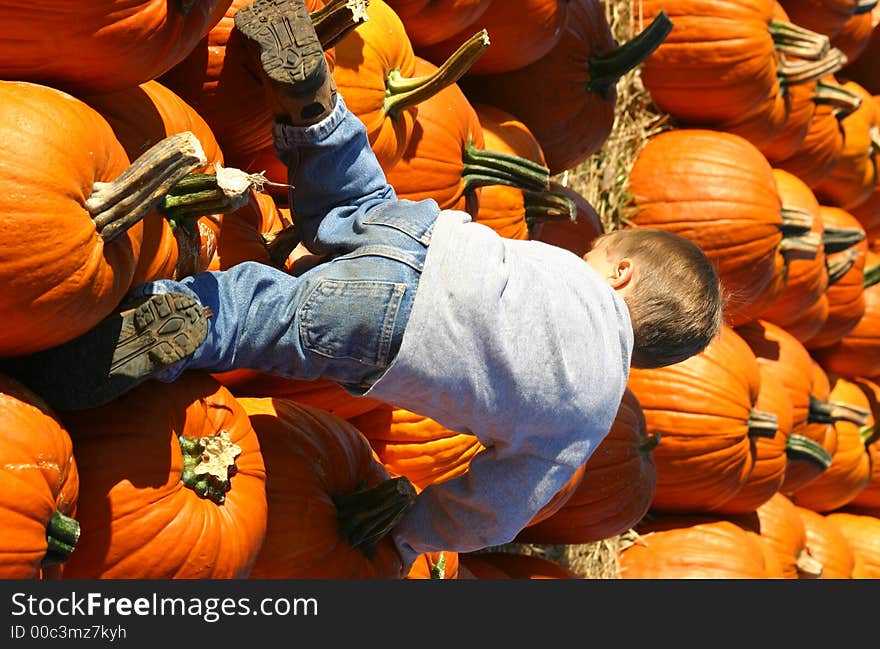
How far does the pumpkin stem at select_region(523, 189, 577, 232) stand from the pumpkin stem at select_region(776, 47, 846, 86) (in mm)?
1664

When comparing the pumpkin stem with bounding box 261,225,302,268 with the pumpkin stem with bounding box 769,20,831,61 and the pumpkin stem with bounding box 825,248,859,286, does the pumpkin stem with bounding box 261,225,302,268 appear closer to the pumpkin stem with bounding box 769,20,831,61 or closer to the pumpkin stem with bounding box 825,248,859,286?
the pumpkin stem with bounding box 769,20,831,61

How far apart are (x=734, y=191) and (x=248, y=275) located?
247 cm

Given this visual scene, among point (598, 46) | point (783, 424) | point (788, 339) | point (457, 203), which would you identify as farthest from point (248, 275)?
point (788, 339)

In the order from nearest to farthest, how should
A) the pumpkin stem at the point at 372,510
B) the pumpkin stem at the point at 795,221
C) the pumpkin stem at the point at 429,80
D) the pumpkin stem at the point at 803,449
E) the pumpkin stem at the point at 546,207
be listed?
the pumpkin stem at the point at 372,510 → the pumpkin stem at the point at 429,80 → the pumpkin stem at the point at 546,207 → the pumpkin stem at the point at 795,221 → the pumpkin stem at the point at 803,449

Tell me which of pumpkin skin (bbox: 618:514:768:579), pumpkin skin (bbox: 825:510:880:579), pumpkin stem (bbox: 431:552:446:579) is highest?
pumpkin stem (bbox: 431:552:446:579)

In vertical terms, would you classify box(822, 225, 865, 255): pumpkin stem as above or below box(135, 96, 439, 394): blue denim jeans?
below

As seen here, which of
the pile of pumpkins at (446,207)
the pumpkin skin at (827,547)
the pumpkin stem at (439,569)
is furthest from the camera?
the pumpkin skin at (827,547)

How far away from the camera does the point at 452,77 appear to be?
2322mm

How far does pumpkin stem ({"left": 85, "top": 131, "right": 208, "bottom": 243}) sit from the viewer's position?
4.93 feet

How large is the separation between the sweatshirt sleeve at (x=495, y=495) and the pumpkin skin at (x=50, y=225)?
77 centimetres

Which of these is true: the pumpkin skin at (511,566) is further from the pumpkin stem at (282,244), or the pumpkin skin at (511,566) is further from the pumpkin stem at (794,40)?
the pumpkin stem at (794,40)

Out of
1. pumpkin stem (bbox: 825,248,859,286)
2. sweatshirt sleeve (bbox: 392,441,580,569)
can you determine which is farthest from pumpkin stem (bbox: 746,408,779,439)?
sweatshirt sleeve (bbox: 392,441,580,569)

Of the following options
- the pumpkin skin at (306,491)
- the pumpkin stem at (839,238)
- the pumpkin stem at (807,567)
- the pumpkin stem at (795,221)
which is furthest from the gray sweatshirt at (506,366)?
the pumpkin stem at (839,238)

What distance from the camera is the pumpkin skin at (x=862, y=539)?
16.8 ft
